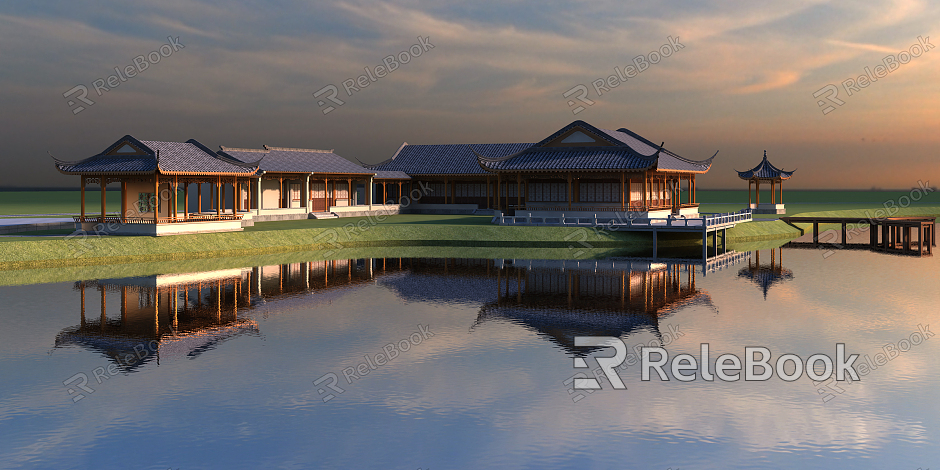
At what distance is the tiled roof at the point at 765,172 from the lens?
7419 centimetres

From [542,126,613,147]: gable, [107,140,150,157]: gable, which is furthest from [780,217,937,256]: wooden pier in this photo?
[107,140,150,157]: gable

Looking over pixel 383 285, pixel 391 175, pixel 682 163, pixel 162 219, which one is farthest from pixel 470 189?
pixel 383 285

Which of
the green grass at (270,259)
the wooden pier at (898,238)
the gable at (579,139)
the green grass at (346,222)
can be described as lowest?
the green grass at (270,259)

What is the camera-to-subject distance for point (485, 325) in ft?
77.6

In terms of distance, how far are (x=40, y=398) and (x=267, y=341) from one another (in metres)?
6.36

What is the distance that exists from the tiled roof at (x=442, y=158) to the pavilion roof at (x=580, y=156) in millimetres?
11996

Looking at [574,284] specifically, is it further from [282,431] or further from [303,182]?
[303,182]

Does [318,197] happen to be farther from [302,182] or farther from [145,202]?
[145,202]

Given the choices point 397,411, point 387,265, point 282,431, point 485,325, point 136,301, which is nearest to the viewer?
point 282,431

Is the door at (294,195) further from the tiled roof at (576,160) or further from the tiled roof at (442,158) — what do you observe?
the tiled roof at (576,160)

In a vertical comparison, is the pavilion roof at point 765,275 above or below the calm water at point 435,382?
above

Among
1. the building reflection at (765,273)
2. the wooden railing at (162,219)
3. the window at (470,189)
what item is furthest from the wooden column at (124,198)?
the building reflection at (765,273)

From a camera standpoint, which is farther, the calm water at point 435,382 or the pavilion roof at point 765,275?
the pavilion roof at point 765,275

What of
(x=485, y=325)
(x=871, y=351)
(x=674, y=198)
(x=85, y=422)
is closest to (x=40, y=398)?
(x=85, y=422)
